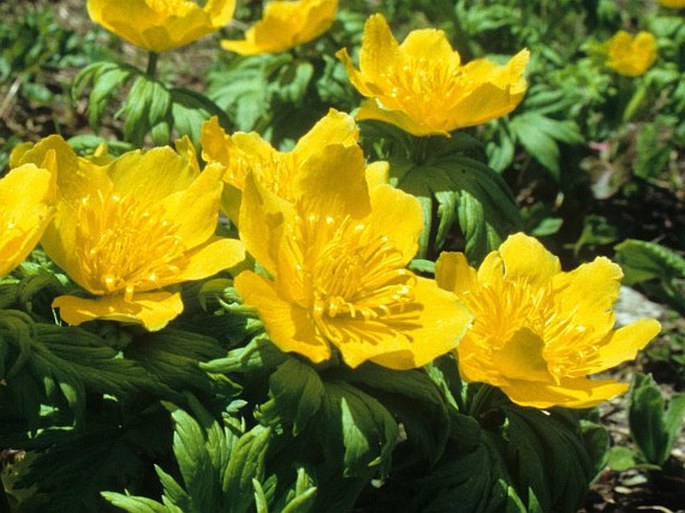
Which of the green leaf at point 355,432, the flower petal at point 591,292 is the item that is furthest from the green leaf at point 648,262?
the green leaf at point 355,432

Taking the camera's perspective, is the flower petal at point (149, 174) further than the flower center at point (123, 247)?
Yes

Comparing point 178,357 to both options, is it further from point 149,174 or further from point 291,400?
point 149,174

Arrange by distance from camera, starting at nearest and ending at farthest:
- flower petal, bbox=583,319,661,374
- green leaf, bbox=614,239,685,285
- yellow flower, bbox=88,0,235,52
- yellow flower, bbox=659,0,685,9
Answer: flower petal, bbox=583,319,661,374 < yellow flower, bbox=88,0,235,52 < green leaf, bbox=614,239,685,285 < yellow flower, bbox=659,0,685,9

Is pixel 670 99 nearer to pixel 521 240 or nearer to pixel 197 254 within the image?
pixel 521 240

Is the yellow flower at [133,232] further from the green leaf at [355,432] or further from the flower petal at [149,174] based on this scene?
the green leaf at [355,432]

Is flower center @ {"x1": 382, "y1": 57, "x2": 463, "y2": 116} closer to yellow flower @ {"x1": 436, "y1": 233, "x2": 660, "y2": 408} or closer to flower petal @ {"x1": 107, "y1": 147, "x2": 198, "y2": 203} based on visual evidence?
yellow flower @ {"x1": 436, "y1": 233, "x2": 660, "y2": 408}

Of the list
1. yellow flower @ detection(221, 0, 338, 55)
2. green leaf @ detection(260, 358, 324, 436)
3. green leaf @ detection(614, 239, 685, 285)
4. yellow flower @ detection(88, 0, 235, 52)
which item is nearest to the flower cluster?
yellow flower @ detection(88, 0, 235, 52)
